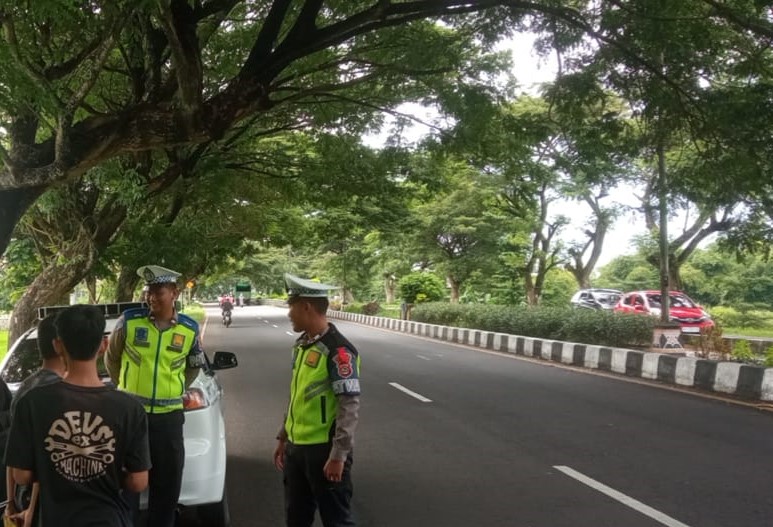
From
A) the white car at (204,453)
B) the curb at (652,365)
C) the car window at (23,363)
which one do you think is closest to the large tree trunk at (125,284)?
the curb at (652,365)

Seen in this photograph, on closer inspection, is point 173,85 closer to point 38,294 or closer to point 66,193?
point 66,193

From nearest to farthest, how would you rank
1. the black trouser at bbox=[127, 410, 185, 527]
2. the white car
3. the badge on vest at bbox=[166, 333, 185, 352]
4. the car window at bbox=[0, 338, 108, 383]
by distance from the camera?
the black trouser at bbox=[127, 410, 185, 527], the badge on vest at bbox=[166, 333, 185, 352], the white car, the car window at bbox=[0, 338, 108, 383]

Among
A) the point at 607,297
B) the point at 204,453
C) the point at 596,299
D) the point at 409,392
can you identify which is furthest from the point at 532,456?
the point at 607,297

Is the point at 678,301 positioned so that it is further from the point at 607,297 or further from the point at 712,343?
the point at 712,343

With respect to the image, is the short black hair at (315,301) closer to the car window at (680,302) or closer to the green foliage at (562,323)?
the green foliage at (562,323)

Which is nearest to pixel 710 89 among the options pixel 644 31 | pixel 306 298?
pixel 644 31

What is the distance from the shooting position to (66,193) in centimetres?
1164

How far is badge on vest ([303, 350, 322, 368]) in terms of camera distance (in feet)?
10.9

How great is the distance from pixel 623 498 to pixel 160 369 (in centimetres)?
364

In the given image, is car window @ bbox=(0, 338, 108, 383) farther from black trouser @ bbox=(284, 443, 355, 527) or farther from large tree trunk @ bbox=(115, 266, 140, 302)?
large tree trunk @ bbox=(115, 266, 140, 302)

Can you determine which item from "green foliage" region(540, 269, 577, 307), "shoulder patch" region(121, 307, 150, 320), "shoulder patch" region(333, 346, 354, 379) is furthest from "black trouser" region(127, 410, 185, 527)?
"green foliage" region(540, 269, 577, 307)

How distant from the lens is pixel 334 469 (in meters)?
3.16

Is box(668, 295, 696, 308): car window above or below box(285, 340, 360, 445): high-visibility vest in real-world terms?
above

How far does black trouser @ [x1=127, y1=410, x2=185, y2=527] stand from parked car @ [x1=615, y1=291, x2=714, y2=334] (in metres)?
16.9
